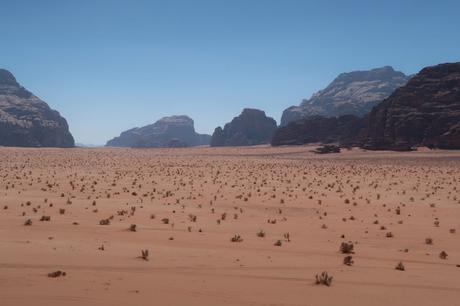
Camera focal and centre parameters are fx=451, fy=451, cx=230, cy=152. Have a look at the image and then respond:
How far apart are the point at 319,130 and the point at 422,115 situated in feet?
128

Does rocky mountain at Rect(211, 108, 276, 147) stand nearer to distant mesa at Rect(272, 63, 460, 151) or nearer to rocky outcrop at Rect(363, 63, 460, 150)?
distant mesa at Rect(272, 63, 460, 151)

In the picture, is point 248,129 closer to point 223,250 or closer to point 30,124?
point 30,124

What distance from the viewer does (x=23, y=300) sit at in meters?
7.08

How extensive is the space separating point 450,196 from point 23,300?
24126 mm

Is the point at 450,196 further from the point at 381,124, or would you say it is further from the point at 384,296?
the point at 381,124

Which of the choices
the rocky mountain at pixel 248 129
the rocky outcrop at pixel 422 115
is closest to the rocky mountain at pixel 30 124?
the rocky mountain at pixel 248 129

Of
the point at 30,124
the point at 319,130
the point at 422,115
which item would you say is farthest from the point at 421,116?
the point at 30,124

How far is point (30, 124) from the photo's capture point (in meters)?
154

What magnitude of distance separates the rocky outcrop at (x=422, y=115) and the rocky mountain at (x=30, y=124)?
105864 millimetres

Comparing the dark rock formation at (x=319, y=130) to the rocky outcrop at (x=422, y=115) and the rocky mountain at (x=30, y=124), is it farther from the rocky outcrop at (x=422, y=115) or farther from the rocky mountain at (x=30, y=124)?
the rocky mountain at (x=30, y=124)

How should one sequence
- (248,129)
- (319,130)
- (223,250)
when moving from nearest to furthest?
1. (223,250)
2. (319,130)
3. (248,129)

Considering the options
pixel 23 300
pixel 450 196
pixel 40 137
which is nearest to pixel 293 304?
pixel 23 300

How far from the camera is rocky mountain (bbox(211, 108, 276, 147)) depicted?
175 meters

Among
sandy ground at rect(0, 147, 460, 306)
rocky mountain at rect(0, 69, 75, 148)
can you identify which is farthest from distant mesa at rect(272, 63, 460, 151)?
rocky mountain at rect(0, 69, 75, 148)
